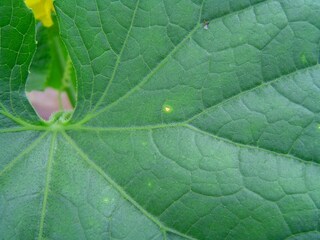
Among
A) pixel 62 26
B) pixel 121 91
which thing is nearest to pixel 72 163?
pixel 121 91

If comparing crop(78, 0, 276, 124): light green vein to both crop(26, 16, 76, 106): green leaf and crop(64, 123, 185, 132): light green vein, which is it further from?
crop(26, 16, 76, 106): green leaf

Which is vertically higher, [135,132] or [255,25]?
[255,25]

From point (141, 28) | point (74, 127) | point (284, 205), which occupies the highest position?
point (141, 28)

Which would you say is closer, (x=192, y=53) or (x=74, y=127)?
(x=192, y=53)

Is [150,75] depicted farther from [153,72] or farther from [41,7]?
[41,7]

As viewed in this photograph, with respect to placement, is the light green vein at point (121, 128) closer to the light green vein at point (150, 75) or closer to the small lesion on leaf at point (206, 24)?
the light green vein at point (150, 75)

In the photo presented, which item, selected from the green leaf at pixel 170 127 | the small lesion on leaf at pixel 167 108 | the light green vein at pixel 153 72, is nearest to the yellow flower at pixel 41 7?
the green leaf at pixel 170 127

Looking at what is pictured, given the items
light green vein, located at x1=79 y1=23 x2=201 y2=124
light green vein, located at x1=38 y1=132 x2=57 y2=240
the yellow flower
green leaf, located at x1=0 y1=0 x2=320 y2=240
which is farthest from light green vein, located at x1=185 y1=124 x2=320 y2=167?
the yellow flower

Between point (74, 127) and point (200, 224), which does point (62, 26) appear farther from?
point (200, 224)
